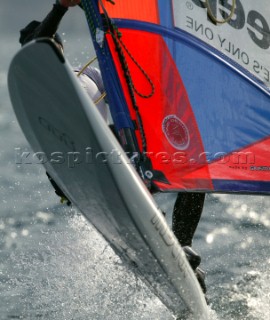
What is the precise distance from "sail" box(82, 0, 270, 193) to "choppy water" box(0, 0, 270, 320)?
26.1 inches

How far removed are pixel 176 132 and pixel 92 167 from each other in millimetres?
987

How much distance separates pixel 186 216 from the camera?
448 centimetres

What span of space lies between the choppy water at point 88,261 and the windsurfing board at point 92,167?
50cm

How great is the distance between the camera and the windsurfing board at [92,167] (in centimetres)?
337

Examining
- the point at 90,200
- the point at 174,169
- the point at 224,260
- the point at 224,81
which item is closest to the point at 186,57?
the point at 224,81

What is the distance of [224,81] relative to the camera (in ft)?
14.8

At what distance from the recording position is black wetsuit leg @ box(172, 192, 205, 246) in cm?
448

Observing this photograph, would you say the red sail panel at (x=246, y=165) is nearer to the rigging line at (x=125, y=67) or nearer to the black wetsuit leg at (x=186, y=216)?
the black wetsuit leg at (x=186, y=216)

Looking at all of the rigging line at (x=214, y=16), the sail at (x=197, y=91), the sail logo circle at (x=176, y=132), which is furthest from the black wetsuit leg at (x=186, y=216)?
the rigging line at (x=214, y=16)

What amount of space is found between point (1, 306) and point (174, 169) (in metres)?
1.18

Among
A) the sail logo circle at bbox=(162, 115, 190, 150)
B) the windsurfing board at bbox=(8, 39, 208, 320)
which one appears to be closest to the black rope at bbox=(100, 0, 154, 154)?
the sail logo circle at bbox=(162, 115, 190, 150)

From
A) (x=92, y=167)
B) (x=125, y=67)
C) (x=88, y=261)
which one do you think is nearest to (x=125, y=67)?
(x=125, y=67)

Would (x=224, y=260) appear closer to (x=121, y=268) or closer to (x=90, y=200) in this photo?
(x=121, y=268)

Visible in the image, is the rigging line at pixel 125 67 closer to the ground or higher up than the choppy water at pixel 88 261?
higher up
